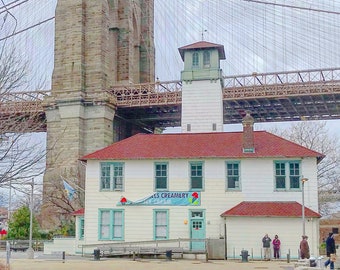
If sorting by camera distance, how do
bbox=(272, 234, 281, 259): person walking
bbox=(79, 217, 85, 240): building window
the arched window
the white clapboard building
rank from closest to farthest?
bbox=(272, 234, 281, 259): person walking
the white clapboard building
bbox=(79, 217, 85, 240): building window
the arched window

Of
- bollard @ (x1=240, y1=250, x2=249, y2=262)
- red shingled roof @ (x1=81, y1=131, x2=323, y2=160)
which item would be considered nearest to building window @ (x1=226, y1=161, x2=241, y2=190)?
red shingled roof @ (x1=81, y1=131, x2=323, y2=160)

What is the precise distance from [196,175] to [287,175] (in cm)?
523

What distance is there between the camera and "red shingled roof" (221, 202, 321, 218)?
33375 mm

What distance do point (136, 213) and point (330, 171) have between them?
26.7 metres

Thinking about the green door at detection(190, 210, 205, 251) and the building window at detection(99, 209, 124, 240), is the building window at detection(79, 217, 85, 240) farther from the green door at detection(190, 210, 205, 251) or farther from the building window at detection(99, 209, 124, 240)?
the green door at detection(190, 210, 205, 251)

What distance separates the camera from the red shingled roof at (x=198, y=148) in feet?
117

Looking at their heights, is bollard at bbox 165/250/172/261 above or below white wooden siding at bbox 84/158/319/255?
below

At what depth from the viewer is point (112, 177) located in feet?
122

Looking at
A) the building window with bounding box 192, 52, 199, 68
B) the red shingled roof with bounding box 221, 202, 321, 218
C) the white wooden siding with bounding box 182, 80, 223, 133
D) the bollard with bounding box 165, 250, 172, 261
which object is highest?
the building window with bounding box 192, 52, 199, 68

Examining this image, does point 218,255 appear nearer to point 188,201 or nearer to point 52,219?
point 188,201

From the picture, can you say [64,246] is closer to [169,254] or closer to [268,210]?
[169,254]

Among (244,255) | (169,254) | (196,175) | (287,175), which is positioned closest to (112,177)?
(196,175)

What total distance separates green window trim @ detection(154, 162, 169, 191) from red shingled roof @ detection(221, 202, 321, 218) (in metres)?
4.18

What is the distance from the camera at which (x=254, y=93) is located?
212ft
